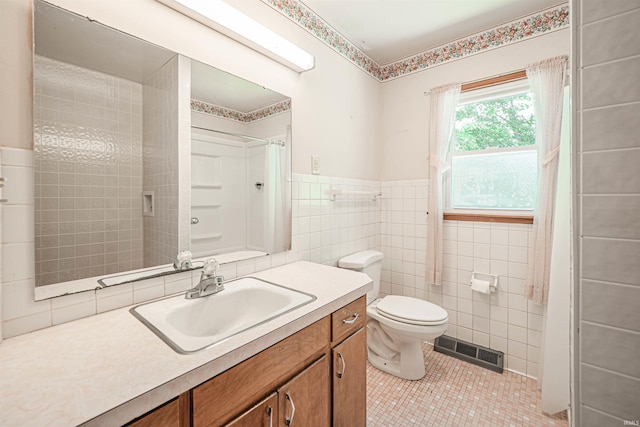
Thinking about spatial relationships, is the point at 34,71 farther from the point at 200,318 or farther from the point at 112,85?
the point at 200,318

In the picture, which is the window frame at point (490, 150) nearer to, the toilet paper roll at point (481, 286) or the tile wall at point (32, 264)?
the toilet paper roll at point (481, 286)

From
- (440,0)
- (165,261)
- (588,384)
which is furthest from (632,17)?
(165,261)

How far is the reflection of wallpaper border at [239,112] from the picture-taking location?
1.23 m

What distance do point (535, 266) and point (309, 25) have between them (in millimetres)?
2179

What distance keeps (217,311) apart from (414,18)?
217cm

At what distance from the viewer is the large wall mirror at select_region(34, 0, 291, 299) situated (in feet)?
2.79

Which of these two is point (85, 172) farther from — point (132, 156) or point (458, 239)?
point (458, 239)

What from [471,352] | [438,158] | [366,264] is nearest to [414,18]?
[438,158]

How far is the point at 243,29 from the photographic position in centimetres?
130

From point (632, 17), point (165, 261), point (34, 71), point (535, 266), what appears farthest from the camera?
point (535, 266)

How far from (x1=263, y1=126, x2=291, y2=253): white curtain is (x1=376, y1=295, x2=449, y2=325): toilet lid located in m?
0.86

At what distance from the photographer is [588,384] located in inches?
24.3

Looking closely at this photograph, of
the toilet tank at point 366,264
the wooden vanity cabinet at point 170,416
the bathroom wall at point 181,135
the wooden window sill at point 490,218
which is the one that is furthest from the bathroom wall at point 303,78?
the wooden vanity cabinet at point 170,416

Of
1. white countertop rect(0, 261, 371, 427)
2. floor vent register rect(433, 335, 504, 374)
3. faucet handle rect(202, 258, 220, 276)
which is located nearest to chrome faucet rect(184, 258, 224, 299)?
faucet handle rect(202, 258, 220, 276)
